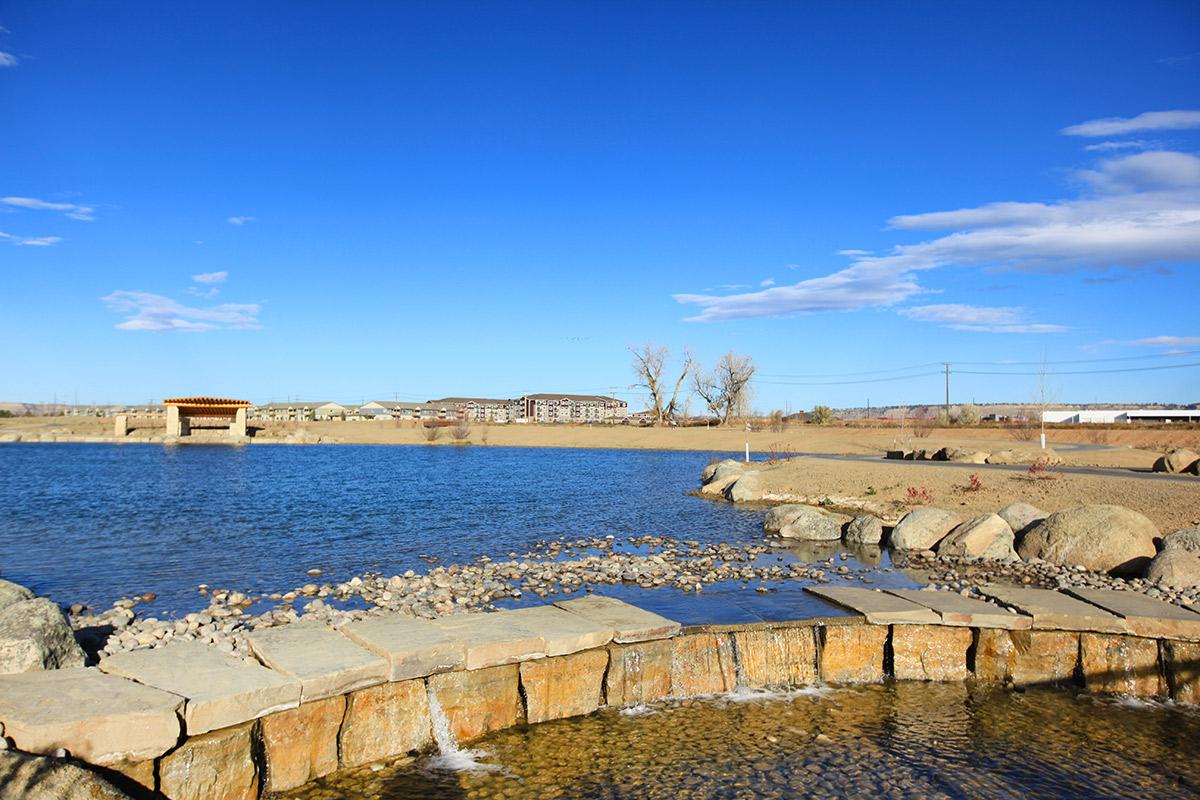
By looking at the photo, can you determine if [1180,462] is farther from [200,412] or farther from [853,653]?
[200,412]

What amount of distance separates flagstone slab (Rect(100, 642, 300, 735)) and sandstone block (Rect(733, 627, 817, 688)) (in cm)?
510

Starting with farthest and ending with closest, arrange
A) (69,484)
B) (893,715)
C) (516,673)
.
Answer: (69,484), (893,715), (516,673)

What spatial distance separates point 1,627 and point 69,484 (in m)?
34.2

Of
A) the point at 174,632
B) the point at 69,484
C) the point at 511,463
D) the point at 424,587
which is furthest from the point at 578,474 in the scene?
the point at 174,632

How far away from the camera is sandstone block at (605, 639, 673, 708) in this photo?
847 centimetres

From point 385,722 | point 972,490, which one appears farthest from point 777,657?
point 972,490

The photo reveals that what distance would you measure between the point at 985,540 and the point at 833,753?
10575 millimetres

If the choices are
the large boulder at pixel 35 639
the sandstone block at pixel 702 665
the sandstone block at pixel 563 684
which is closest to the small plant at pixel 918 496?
the sandstone block at pixel 702 665

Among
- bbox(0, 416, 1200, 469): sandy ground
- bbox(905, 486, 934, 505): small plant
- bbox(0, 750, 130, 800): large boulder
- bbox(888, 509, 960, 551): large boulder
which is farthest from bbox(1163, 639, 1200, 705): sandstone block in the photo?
bbox(0, 416, 1200, 469): sandy ground

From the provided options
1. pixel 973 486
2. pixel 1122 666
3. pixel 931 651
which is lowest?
pixel 1122 666

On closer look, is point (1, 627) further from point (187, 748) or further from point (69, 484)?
point (69, 484)

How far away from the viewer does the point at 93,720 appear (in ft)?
18.0

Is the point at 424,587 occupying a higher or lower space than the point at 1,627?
lower

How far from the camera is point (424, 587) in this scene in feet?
44.8
